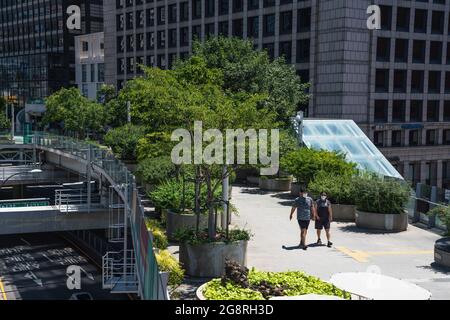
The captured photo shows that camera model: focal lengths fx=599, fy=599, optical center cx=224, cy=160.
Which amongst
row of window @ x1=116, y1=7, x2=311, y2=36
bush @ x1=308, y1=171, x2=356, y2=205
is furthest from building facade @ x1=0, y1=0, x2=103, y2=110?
bush @ x1=308, y1=171, x2=356, y2=205

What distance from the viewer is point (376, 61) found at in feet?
174

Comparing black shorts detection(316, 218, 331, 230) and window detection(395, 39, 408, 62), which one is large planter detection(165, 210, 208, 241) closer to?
black shorts detection(316, 218, 331, 230)

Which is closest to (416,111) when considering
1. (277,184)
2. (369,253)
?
(277,184)

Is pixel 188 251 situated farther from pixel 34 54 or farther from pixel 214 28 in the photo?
pixel 34 54

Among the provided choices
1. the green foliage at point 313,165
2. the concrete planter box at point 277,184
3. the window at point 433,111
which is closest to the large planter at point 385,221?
the green foliage at point 313,165

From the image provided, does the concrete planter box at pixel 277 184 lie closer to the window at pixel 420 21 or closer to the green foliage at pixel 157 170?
the green foliage at pixel 157 170

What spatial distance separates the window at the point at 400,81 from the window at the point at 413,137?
4355 millimetres

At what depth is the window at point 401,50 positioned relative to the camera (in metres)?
54.4

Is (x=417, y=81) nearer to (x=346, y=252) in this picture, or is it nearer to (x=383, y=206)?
(x=383, y=206)

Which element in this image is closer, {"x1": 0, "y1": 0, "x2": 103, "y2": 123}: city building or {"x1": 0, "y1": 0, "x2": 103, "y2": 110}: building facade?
{"x1": 0, "y1": 0, "x2": 103, "y2": 123}: city building

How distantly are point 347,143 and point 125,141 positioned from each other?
1588 cm

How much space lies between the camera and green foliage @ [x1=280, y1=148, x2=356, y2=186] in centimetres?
2498

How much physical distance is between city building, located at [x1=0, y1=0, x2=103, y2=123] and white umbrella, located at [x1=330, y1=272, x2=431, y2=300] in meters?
92.0
